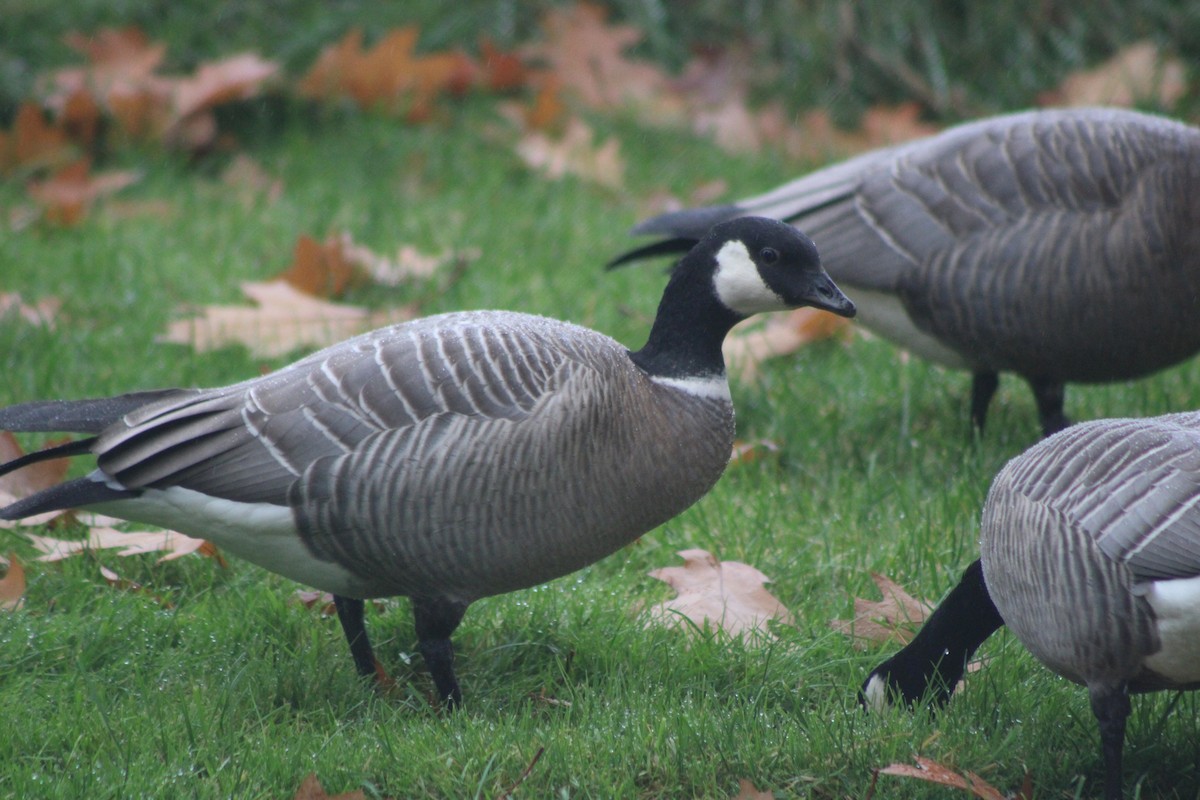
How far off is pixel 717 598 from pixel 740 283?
904 mm

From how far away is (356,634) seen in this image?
3.63m

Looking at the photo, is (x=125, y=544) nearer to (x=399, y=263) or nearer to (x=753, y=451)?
(x=753, y=451)

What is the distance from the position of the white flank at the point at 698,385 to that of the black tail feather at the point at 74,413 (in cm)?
128

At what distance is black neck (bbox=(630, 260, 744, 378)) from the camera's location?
3707mm

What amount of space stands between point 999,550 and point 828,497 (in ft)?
4.99

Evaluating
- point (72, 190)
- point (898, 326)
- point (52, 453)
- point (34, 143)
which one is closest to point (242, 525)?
point (52, 453)

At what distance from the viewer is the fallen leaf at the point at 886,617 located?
377 cm

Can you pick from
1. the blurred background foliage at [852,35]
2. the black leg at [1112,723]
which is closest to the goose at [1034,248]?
the black leg at [1112,723]

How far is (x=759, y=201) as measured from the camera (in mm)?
5512

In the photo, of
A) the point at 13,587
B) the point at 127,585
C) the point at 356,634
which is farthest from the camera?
the point at 127,585

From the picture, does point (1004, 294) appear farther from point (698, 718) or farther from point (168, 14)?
point (168, 14)

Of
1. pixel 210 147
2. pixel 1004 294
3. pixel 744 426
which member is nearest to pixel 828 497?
pixel 744 426

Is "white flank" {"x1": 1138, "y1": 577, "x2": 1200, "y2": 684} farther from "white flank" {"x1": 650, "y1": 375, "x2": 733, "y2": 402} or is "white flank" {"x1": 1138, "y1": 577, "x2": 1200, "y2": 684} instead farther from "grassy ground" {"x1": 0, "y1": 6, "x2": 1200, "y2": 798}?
"white flank" {"x1": 650, "y1": 375, "x2": 733, "y2": 402}

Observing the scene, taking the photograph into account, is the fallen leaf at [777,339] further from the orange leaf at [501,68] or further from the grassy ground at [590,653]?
the orange leaf at [501,68]
